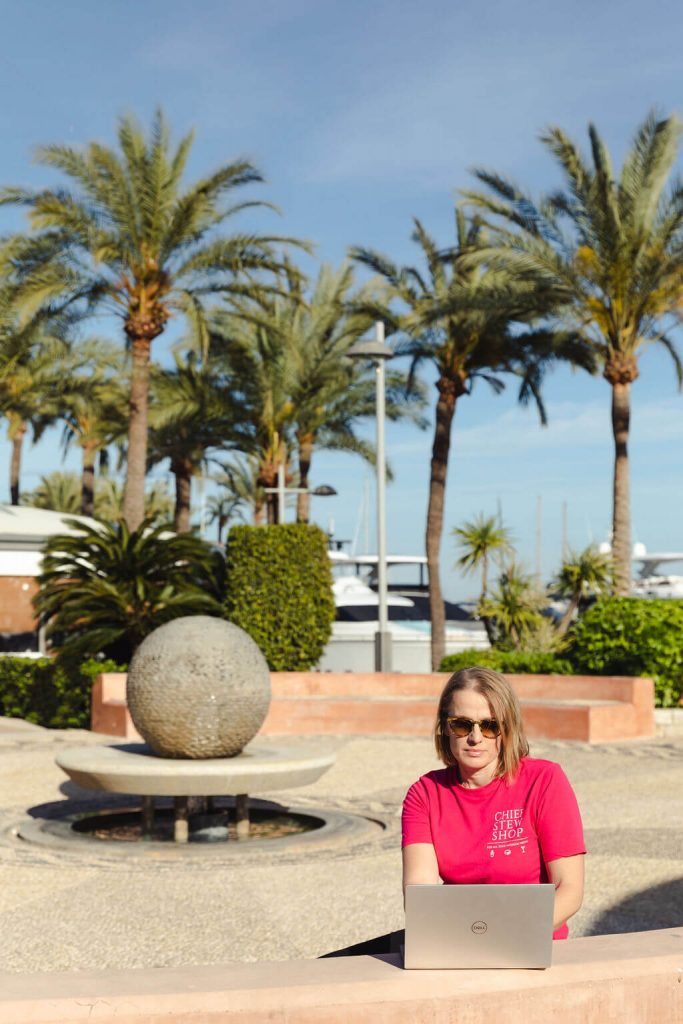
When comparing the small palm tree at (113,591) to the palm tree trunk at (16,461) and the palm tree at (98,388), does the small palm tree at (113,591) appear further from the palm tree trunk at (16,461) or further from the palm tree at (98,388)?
the palm tree trunk at (16,461)

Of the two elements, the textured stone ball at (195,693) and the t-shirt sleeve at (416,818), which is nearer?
the t-shirt sleeve at (416,818)

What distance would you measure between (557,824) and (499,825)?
6.7 inches

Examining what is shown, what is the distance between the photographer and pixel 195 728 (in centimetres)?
908

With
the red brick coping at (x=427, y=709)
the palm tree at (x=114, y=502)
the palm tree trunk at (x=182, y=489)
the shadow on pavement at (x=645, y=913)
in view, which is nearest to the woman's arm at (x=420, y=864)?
the shadow on pavement at (x=645, y=913)

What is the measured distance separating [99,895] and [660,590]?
192ft

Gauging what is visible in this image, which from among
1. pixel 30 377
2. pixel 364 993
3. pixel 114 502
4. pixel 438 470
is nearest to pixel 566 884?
pixel 364 993

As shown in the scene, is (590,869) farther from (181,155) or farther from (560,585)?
(181,155)

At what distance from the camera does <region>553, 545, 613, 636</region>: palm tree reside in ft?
72.5

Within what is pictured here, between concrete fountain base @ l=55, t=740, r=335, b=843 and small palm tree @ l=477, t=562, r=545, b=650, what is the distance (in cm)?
1159

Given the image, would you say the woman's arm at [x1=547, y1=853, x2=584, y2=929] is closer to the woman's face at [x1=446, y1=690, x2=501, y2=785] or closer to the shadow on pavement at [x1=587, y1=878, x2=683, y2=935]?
the woman's face at [x1=446, y1=690, x2=501, y2=785]

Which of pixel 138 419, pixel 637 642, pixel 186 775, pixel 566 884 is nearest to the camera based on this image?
pixel 566 884

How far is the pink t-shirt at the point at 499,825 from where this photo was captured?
3525mm

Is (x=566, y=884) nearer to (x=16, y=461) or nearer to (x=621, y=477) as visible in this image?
(x=621, y=477)

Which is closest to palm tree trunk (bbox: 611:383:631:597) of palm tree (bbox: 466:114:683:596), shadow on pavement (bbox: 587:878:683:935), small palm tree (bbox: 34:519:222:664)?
palm tree (bbox: 466:114:683:596)
